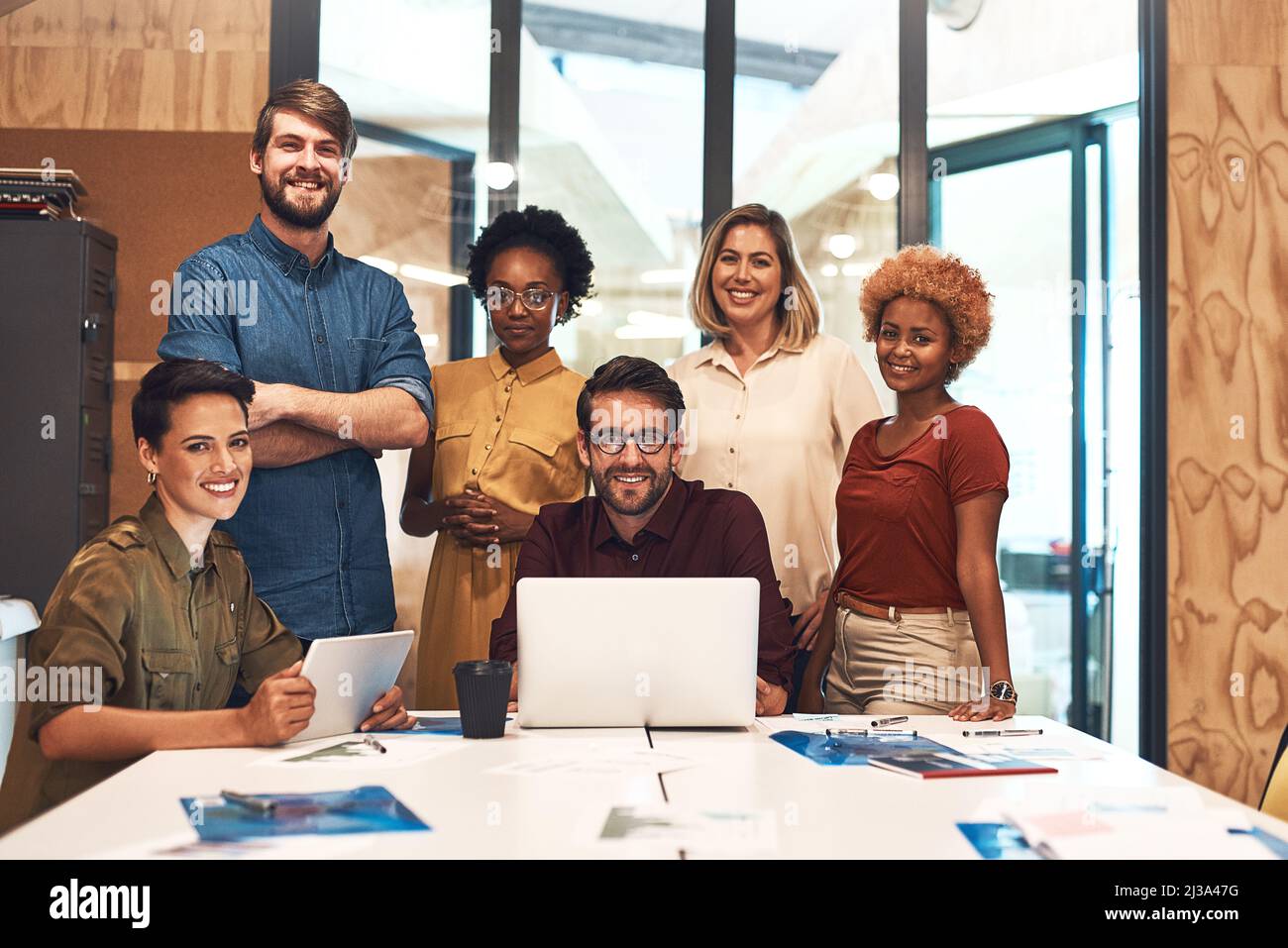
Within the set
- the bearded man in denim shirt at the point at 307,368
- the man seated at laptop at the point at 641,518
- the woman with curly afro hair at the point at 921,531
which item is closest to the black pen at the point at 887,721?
the woman with curly afro hair at the point at 921,531

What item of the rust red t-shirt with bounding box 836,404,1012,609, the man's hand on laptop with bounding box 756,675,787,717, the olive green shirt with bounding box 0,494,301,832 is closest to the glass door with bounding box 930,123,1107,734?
the rust red t-shirt with bounding box 836,404,1012,609

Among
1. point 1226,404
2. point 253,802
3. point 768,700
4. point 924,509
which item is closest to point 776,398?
point 924,509

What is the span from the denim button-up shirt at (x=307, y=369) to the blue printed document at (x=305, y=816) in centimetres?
127

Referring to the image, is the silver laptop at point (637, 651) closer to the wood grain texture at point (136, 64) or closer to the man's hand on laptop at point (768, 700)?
the man's hand on laptop at point (768, 700)

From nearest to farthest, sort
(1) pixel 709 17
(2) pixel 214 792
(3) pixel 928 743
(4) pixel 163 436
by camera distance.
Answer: (2) pixel 214 792
(3) pixel 928 743
(4) pixel 163 436
(1) pixel 709 17

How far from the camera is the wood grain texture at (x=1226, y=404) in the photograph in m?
3.83

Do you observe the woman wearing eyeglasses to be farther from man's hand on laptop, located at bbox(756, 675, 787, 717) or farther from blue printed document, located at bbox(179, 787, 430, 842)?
blue printed document, located at bbox(179, 787, 430, 842)

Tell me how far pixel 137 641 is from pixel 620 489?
103 cm

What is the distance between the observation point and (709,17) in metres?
3.98

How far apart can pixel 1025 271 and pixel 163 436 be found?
3366mm

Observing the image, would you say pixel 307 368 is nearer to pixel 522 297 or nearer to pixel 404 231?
pixel 522 297

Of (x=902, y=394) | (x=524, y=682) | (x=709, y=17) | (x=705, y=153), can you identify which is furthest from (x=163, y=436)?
(x=709, y=17)
